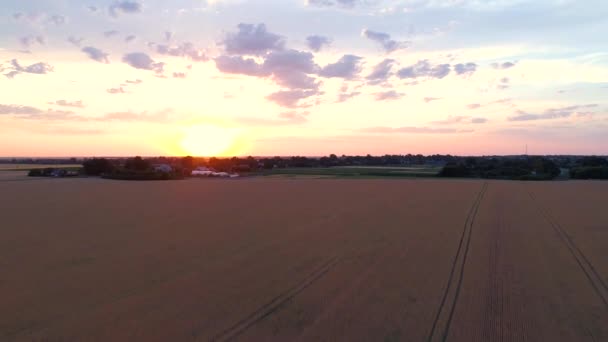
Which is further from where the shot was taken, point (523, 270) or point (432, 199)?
point (432, 199)

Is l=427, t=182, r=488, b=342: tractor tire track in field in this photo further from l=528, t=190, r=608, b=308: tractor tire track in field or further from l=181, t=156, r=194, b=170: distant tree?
l=181, t=156, r=194, b=170: distant tree

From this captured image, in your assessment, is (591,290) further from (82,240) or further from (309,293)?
(82,240)

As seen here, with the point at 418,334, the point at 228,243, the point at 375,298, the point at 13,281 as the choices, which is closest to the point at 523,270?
the point at 375,298

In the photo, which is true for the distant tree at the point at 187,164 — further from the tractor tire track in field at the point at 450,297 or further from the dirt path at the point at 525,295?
the dirt path at the point at 525,295

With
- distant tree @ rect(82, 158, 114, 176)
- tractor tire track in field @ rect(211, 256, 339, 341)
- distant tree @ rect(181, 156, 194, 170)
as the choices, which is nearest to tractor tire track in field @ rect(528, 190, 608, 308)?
tractor tire track in field @ rect(211, 256, 339, 341)

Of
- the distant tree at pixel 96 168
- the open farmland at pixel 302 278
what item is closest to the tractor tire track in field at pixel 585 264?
the open farmland at pixel 302 278
